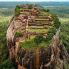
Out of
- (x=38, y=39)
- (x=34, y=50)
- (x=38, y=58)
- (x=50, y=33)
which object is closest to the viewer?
(x=34, y=50)

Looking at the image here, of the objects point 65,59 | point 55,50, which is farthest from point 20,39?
point 65,59

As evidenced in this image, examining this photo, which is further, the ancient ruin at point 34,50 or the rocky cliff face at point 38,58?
the ancient ruin at point 34,50

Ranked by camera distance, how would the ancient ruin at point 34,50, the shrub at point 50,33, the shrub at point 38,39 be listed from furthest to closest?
the shrub at point 50,33 < the shrub at point 38,39 < the ancient ruin at point 34,50

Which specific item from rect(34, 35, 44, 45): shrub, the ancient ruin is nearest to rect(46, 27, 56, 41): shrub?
the ancient ruin

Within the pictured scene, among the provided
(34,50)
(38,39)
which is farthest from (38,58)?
(38,39)

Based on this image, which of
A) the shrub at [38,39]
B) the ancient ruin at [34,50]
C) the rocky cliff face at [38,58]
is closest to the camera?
the rocky cliff face at [38,58]

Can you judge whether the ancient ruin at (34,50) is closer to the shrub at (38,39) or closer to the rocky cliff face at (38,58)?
the rocky cliff face at (38,58)

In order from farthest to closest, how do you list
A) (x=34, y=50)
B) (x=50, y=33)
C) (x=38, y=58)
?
(x=50, y=33) < (x=38, y=58) < (x=34, y=50)

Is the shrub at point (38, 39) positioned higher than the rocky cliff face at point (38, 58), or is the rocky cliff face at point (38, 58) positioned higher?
the shrub at point (38, 39)

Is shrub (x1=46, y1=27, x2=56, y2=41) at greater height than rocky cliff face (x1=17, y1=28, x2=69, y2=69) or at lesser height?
greater

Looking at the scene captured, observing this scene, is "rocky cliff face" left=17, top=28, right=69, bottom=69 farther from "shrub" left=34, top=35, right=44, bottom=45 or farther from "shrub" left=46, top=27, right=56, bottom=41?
"shrub" left=34, top=35, right=44, bottom=45

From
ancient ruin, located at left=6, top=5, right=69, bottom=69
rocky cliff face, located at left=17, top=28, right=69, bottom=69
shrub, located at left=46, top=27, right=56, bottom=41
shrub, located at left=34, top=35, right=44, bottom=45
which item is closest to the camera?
rocky cliff face, located at left=17, top=28, right=69, bottom=69

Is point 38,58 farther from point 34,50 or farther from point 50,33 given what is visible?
point 50,33

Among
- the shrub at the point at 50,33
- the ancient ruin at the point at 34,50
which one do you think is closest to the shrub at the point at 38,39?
the shrub at the point at 50,33
